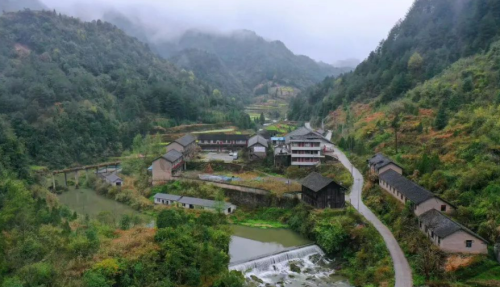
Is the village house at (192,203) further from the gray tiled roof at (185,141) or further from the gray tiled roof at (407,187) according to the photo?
the gray tiled roof at (407,187)

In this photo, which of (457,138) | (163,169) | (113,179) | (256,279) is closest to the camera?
(256,279)

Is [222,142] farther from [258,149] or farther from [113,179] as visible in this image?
[113,179]

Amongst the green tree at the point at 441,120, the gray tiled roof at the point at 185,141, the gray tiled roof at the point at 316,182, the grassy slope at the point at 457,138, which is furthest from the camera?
the gray tiled roof at the point at 185,141

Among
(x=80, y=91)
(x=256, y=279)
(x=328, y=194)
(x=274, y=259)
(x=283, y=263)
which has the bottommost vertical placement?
(x=256, y=279)

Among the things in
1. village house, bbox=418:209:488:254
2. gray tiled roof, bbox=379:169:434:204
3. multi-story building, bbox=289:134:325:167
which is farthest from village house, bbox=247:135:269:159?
village house, bbox=418:209:488:254

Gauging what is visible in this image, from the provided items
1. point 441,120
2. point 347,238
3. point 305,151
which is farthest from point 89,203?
point 441,120

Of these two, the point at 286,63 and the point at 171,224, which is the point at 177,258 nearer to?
the point at 171,224

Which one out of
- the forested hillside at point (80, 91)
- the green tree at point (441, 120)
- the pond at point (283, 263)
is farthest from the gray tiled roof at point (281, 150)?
the forested hillside at point (80, 91)
